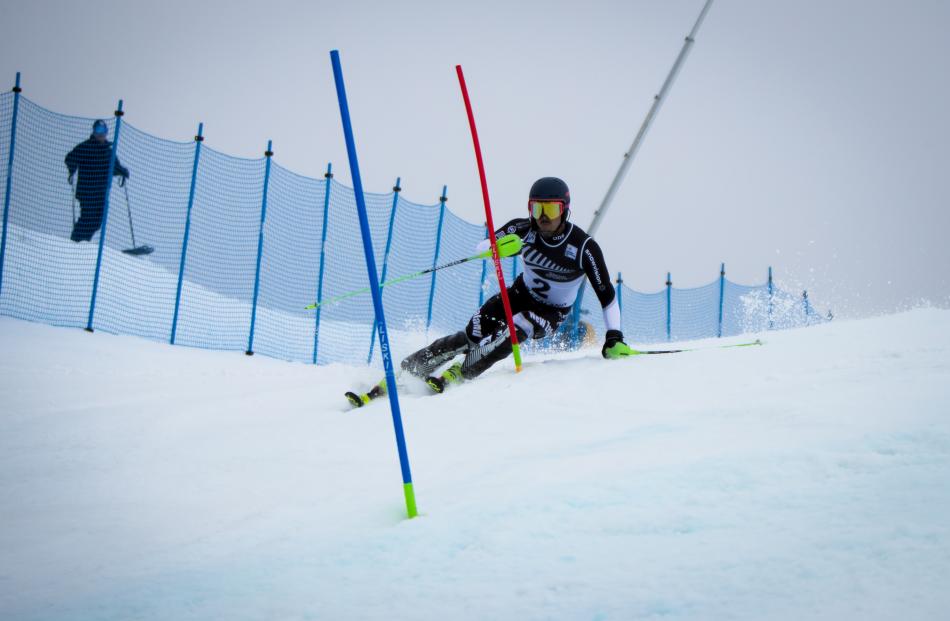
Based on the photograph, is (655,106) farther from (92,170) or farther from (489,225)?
(92,170)

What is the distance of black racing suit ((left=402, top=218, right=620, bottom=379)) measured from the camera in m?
5.34

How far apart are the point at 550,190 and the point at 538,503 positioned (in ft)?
11.4

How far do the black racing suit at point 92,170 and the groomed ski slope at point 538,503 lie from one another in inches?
180

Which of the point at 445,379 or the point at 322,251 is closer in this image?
the point at 445,379

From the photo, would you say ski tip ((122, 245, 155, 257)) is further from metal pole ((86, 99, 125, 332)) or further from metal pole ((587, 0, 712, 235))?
metal pole ((587, 0, 712, 235))

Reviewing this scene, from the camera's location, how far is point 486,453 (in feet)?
9.78

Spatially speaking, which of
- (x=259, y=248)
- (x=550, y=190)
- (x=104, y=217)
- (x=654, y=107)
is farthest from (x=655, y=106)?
(x=104, y=217)

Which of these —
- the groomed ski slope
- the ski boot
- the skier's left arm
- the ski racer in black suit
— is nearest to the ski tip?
the groomed ski slope

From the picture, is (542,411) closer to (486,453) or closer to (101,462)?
(486,453)

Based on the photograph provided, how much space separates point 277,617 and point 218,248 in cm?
767

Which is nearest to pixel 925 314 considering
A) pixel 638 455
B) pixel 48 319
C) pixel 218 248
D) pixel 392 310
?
pixel 638 455

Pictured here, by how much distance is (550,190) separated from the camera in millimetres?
5238

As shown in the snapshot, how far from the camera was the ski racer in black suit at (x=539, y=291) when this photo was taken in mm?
5262

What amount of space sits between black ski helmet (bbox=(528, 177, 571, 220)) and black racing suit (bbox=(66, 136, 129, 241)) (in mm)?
5509
